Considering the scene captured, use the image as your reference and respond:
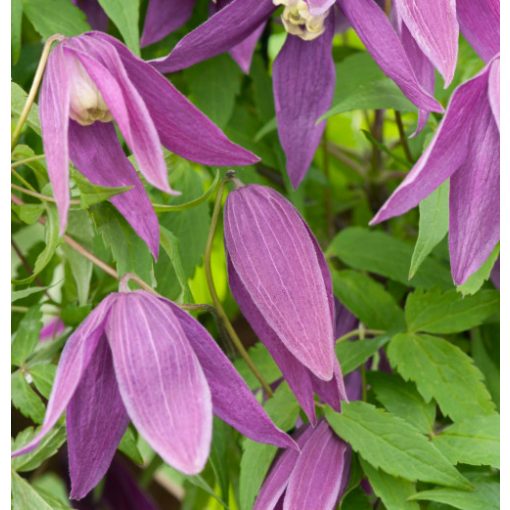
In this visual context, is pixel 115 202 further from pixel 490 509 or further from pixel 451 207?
pixel 490 509

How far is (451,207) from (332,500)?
0.16 m

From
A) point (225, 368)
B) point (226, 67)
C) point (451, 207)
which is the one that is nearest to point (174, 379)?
point (225, 368)

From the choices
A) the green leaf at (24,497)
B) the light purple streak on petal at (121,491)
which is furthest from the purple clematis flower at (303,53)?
the light purple streak on petal at (121,491)

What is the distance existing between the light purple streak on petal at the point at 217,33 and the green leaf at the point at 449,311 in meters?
0.19

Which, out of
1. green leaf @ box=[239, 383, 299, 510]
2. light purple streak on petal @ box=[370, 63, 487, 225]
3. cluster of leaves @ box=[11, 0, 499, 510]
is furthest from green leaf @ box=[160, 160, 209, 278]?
light purple streak on petal @ box=[370, 63, 487, 225]

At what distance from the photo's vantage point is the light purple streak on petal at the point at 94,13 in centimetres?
62

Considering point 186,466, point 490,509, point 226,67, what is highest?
point 226,67

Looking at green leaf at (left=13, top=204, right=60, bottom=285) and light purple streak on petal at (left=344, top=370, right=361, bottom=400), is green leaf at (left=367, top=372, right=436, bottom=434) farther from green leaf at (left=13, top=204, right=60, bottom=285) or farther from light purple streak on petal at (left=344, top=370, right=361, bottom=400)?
green leaf at (left=13, top=204, right=60, bottom=285)

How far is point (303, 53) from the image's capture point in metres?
0.55

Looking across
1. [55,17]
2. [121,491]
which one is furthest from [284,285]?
[121,491]

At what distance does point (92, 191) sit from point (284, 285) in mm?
93

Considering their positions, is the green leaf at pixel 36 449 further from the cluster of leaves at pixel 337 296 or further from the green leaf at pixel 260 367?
the green leaf at pixel 260 367

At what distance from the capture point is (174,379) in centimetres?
40

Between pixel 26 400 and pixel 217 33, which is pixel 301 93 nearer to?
pixel 217 33
